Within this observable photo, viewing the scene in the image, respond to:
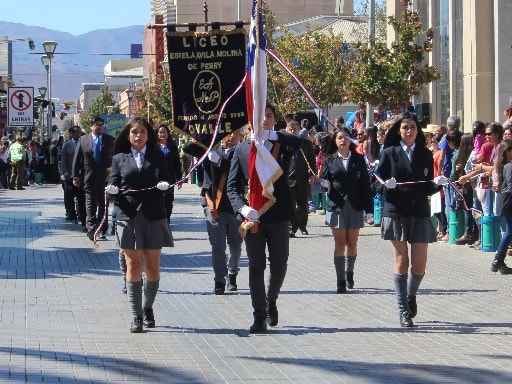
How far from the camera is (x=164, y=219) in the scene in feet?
36.7

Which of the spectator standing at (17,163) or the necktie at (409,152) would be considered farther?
the spectator standing at (17,163)

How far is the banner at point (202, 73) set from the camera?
15.1 m

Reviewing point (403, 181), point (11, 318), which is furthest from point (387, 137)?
point (11, 318)

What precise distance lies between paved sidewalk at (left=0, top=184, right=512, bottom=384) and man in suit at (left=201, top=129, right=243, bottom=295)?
0.91 ft

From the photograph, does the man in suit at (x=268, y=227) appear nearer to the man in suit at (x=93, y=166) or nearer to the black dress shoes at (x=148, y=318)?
the black dress shoes at (x=148, y=318)

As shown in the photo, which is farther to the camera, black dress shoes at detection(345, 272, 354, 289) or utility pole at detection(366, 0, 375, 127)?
utility pole at detection(366, 0, 375, 127)

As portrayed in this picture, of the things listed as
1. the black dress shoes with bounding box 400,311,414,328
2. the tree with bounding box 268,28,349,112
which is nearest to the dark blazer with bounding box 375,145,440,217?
the black dress shoes with bounding box 400,311,414,328

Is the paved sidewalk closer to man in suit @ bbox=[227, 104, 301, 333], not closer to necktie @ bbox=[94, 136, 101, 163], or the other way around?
man in suit @ bbox=[227, 104, 301, 333]

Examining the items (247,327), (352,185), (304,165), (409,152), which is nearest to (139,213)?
(247,327)

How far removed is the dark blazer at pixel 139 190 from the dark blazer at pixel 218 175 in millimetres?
2305

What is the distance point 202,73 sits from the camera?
15.2 m

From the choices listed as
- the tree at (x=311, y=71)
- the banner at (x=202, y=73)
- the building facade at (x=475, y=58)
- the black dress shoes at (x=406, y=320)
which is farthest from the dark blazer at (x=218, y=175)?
the tree at (x=311, y=71)

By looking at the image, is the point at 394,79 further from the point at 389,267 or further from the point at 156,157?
the point at 156,157

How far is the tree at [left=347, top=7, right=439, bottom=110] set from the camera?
96.4 feet
